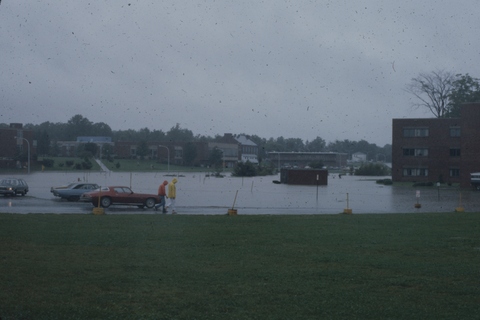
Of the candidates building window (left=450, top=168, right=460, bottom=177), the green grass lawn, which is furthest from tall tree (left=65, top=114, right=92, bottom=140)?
the green grass lawn

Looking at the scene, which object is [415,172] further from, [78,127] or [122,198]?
[122,198]

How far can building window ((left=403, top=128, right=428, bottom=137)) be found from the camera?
84375 mm

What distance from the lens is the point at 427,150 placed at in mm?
84312

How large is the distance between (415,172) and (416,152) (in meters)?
2.99

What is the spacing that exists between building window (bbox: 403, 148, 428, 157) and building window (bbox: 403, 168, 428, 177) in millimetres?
2120

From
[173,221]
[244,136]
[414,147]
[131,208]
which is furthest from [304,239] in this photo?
[244,136]

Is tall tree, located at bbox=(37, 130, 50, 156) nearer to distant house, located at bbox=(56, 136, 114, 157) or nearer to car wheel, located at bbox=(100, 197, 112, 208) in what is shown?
distant house, located at bbox=(56, 136, 114, 157)

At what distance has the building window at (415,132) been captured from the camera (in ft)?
277

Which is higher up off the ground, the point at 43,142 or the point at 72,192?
the point at 43,142

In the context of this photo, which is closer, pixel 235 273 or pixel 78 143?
pixel 235 273

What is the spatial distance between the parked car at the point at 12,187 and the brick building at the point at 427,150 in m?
57.8

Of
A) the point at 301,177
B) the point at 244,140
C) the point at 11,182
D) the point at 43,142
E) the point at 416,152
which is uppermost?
the point at 244,140

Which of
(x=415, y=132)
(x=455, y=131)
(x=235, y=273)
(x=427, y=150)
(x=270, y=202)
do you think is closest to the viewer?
(x=235, y=273)

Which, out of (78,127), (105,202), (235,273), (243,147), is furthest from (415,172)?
(235,273)
